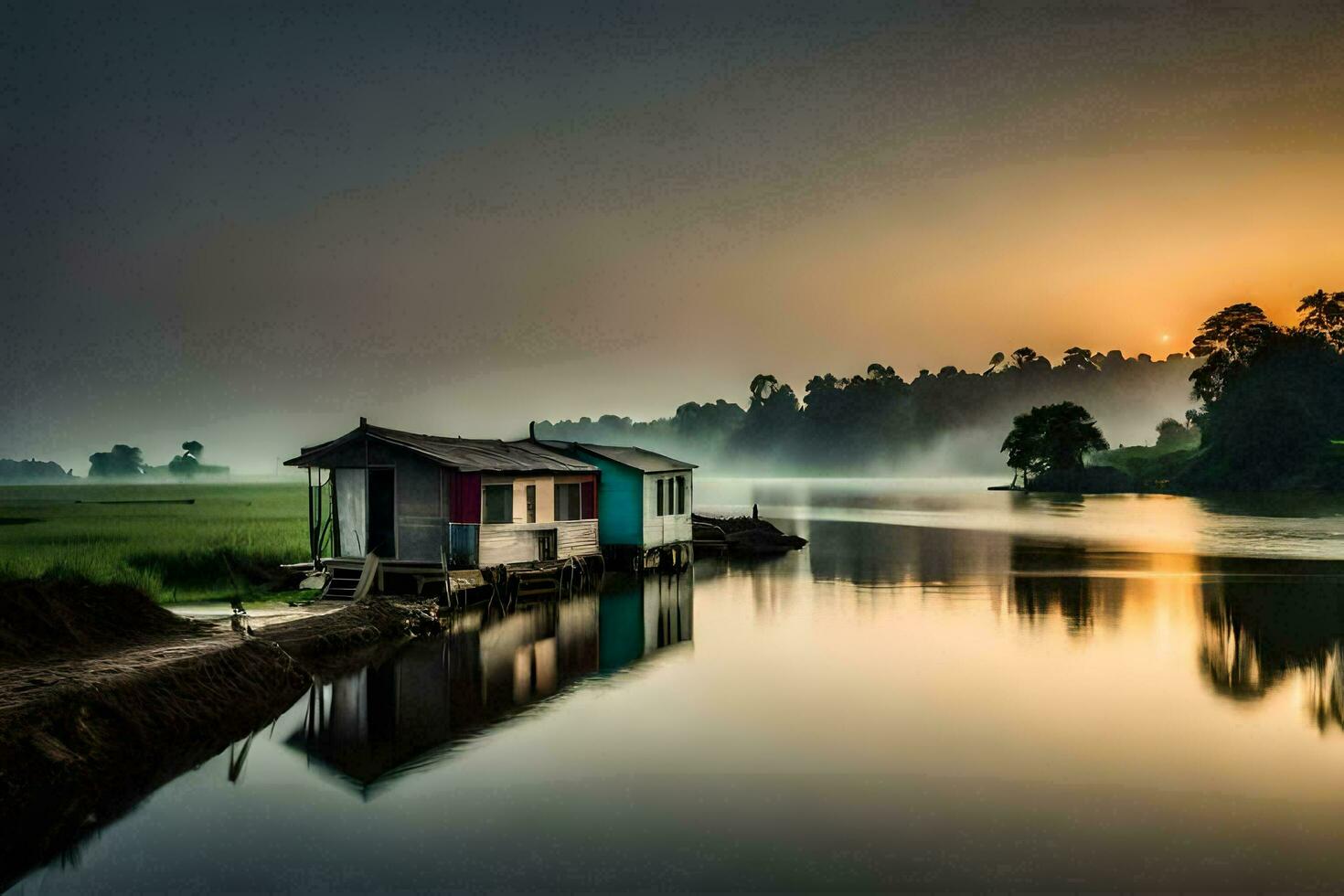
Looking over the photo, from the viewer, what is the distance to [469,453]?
30.3m

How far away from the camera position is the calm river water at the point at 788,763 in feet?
37.6

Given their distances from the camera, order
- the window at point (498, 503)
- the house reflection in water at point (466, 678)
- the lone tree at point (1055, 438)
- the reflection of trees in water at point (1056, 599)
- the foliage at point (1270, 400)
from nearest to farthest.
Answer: the house reflection in water at point (466, 678)
the window at point (498, 503)
the reflection of trees in water at point (1056, 599)
the foliage at point (1270, 400)
the lone tree at point (1055, 438)

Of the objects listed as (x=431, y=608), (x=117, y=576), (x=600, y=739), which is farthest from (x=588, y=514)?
(x=600, y=739)

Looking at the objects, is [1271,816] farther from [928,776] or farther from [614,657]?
[614,657]

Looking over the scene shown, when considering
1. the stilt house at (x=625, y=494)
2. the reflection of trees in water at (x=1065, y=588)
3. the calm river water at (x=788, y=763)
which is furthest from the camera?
the stilt house at (x=625, y=494)

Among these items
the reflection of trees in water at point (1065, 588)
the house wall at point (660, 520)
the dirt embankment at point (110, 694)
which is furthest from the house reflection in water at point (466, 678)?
the reflection of trees in water at point (1065, 588)

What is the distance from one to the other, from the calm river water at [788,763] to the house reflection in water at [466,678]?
9 centimetres

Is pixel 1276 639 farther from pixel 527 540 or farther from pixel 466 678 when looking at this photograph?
pixel 527 540

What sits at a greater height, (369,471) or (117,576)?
(369,471)

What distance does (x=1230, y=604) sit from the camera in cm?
3297

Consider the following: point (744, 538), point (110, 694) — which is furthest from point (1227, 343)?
point (110, 694)

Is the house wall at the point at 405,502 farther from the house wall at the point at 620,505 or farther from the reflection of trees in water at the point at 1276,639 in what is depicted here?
the reflection of trees in water at the point at 1276,639

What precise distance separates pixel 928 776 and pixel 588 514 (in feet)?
75.2

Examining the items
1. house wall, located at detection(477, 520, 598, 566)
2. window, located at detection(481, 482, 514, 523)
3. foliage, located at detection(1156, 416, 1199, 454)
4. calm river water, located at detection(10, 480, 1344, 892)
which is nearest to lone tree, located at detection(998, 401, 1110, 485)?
foliage, located at detection(1156, 416, 1199, 454)
